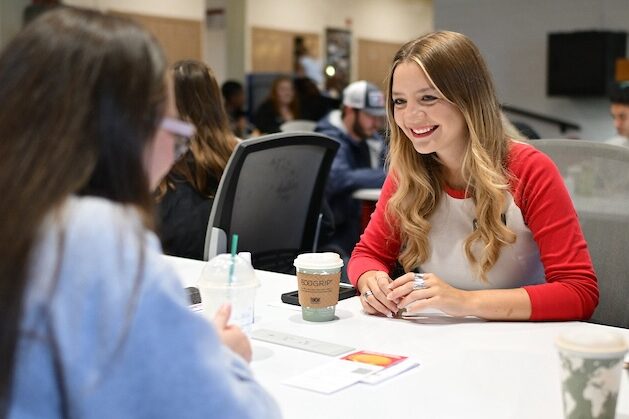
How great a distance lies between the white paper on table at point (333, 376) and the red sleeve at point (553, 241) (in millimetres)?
502

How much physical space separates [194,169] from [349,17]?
9820mm

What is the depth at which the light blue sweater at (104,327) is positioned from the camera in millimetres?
783

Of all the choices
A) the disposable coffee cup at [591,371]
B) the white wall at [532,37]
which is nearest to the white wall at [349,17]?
the white wall at [532,37]

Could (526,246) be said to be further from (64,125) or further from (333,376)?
(64,125)

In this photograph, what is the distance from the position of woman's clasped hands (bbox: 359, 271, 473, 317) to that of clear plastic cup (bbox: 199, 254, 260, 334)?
0.34 m

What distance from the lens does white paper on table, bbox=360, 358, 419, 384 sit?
1.37m

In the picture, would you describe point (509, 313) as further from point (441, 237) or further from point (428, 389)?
point (428, 389)

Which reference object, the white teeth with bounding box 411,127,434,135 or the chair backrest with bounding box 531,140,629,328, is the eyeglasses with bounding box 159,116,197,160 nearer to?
the white teeth with bounding box 411,127,434,135

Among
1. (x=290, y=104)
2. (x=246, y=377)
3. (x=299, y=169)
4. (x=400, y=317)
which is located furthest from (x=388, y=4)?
(x=246, y=377)

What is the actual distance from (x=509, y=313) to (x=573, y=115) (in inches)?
229

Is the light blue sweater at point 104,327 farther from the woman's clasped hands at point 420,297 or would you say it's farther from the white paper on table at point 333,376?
the woman's clasped hands at point 420,297

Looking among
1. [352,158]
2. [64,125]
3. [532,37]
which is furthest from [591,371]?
[532,37]

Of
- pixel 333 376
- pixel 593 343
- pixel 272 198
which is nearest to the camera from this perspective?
pixel 593 343

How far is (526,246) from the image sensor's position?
6.48 feet
